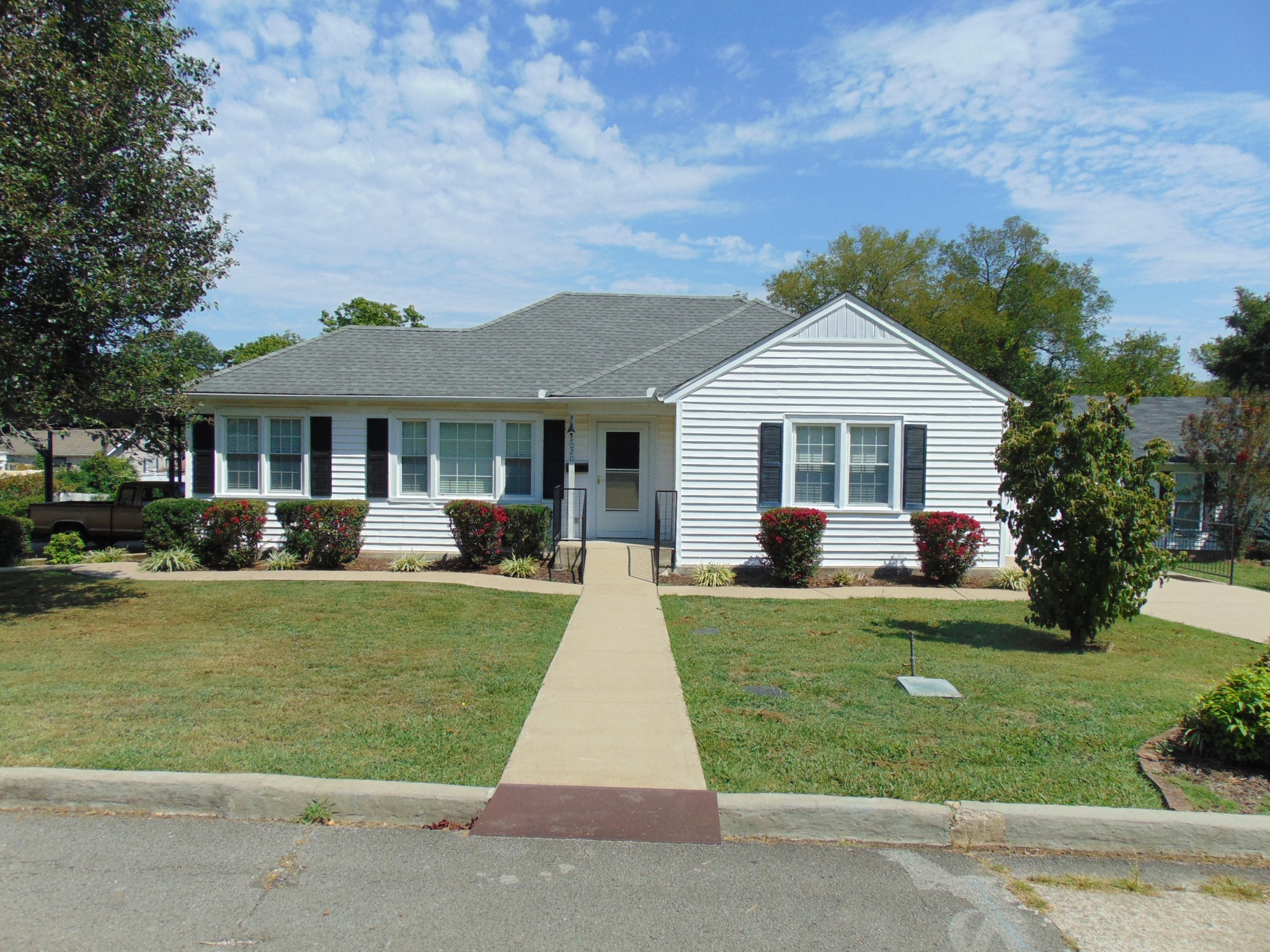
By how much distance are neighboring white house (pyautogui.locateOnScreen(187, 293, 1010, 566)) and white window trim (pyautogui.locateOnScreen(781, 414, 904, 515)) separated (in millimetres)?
29

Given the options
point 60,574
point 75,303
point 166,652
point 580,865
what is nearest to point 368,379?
point 60,574

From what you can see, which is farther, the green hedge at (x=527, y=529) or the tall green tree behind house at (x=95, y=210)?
the green hedge at (x=527, y=529)

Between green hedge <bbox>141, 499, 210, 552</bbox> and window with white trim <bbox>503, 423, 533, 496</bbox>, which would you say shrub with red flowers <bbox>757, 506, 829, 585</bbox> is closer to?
window with white trim <bbox>503, 423, 533, 496</bbox>

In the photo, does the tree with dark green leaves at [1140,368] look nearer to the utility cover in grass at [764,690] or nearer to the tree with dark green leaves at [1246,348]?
the tree with dark green leaves at [1246,348]

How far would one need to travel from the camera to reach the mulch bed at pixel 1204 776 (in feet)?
15.6

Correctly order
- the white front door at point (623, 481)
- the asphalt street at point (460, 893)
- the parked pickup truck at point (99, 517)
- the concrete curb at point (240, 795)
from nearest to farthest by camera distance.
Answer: the asphalt street at point (460, 893) → the concrete curb at point (240, 795) → the white front door at point (623, 481) → the parked pickup truck at point (99, 517)

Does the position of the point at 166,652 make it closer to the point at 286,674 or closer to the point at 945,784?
the point at 286,674

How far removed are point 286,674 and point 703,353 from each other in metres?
11.1

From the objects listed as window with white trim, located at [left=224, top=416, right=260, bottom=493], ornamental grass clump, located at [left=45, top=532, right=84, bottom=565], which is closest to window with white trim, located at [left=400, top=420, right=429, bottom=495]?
window with white trim, located at [left=224, top=416, right=260, bottom=493]

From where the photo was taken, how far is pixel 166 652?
7.89m

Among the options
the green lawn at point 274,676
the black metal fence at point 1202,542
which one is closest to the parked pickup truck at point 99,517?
the green lawn at point 274,676

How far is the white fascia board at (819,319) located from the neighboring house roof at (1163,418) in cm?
970

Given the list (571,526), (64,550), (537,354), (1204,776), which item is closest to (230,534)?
(64,550)

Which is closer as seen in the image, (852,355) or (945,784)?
(945,784)
